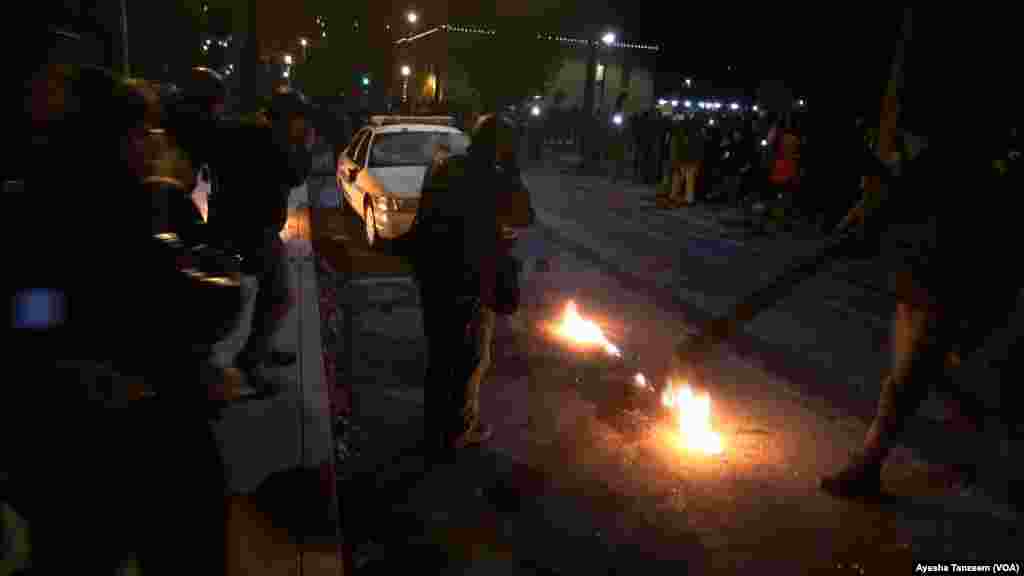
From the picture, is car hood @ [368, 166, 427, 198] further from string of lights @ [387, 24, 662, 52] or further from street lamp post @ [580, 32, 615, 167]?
string of lights @ [387, 24, 662, 52]

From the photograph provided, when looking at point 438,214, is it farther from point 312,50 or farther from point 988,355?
point 312,50

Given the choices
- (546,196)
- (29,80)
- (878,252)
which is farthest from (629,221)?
(29,80)

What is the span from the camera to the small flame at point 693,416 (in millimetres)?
4426

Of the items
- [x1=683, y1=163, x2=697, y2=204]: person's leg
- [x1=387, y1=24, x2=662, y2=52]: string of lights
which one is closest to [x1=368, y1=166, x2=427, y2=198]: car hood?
[x1=683, y1=163, x2=697, y2=204]: person's leg

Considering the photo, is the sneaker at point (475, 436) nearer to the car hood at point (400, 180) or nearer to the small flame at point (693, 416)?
the small flame at point (693, 416)

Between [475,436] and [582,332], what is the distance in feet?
8.10

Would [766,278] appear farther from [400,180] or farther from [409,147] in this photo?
[409,147]

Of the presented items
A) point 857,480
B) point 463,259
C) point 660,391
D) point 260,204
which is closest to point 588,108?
point 660,391

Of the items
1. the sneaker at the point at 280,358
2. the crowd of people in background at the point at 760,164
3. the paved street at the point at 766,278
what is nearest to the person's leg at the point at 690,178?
the crowd of people in background at the point at 760,164

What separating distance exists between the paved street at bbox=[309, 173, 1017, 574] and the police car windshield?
16.6 feet

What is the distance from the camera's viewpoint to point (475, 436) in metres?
4.26

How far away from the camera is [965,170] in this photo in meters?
3.41

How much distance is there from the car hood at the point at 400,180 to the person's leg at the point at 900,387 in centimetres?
655

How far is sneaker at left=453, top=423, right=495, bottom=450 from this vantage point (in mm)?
4148
